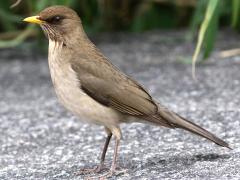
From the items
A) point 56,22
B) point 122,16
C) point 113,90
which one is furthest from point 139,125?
point 122,16

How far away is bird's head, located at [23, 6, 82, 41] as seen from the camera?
232 inches

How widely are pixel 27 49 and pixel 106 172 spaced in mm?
→ 4760

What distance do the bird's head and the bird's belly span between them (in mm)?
344

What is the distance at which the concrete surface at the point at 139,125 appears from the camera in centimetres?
571

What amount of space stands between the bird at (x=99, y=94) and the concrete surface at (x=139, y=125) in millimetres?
301

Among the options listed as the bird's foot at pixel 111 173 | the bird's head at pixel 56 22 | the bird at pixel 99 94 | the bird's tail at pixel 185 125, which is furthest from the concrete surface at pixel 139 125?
the bird's head at pixel 56 22

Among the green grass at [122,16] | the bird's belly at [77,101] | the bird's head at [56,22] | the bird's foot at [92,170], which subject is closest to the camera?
the bird's belly at [77,101]

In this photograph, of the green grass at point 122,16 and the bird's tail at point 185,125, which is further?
the green grass at point 122,16

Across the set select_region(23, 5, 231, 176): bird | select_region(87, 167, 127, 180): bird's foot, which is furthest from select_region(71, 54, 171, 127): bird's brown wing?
select_region(87, 167, 127, 180): bird's foot

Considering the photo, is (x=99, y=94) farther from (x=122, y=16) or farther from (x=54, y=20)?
(x=122, y=16)

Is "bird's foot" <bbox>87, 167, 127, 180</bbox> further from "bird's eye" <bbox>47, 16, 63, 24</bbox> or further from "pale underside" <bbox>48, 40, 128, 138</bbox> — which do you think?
A: "bird's eye" <bbox>47, 16, 63, 24</bbox>

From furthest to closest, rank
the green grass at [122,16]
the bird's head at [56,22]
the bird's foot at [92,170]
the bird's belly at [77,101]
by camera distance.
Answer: the green grass at [122,16] < the bird's head at [56,22] < the bird's foot at [92,170] < the bird's belly at [77,101]

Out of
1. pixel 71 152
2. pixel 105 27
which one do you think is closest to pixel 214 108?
pixel 71 152

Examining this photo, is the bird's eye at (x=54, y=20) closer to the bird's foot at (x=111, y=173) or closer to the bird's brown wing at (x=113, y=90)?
the bird's brown wing at (x=113, y=90)
